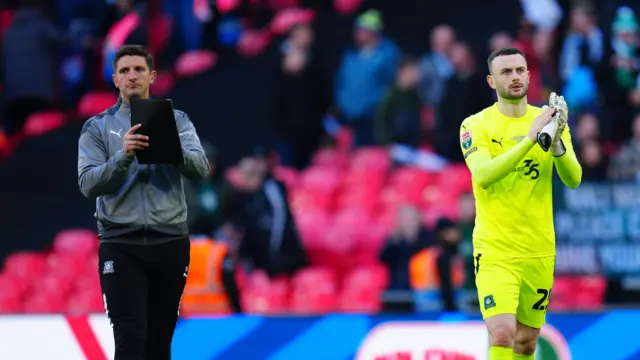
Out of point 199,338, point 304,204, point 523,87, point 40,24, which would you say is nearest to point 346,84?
point 304,204

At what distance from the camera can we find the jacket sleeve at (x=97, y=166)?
6.14 m

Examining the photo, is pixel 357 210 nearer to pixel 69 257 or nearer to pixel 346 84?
pixel 346 84

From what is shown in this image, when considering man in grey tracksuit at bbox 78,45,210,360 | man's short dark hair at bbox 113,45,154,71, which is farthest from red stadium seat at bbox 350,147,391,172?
man's short dark hair at bbox 113,45,154,71

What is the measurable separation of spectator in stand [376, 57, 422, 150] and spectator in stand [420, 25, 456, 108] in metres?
0.11

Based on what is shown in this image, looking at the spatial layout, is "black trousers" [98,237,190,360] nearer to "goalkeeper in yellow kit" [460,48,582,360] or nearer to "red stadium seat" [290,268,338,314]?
"goalkeeper in yellow kit" [460,48,582,360]

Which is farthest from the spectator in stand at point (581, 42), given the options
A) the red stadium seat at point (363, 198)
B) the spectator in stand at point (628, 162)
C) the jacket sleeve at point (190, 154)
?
the jacket sleeve at point (190, 154)

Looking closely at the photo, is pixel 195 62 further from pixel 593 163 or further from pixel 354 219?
pixel 593 163

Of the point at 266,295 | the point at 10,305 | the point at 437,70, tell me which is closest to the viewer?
the point at 266,295

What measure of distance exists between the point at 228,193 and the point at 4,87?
342cm

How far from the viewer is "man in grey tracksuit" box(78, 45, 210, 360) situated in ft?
20.3

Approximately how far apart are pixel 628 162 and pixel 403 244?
2.39 m

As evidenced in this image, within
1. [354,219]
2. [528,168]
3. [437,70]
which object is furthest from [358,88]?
[528,168]

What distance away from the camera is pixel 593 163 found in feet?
41.0

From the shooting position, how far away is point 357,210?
13.8 meters
